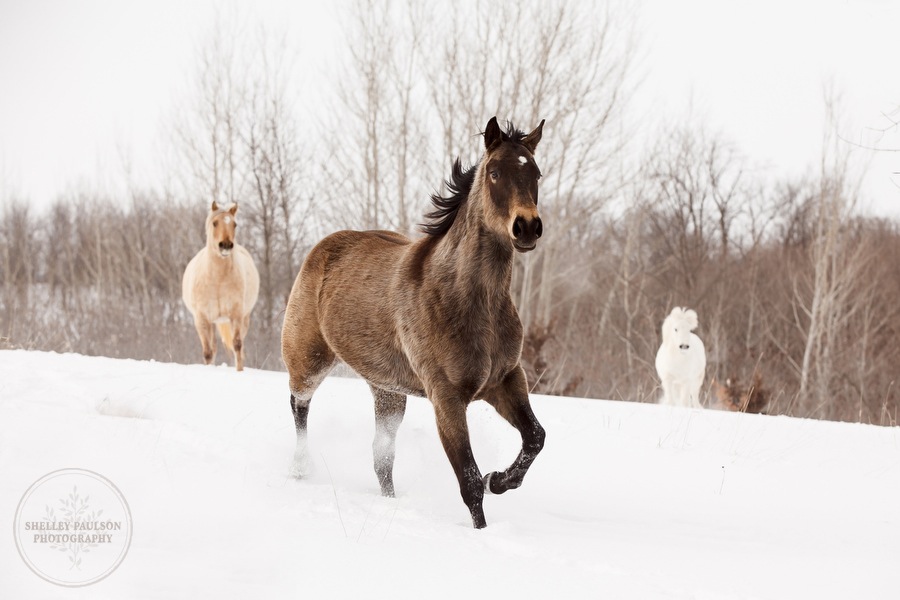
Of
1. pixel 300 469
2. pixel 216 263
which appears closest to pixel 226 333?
pixel 216 263

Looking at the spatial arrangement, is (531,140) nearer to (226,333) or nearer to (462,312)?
(462,312)

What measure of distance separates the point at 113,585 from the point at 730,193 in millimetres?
34362

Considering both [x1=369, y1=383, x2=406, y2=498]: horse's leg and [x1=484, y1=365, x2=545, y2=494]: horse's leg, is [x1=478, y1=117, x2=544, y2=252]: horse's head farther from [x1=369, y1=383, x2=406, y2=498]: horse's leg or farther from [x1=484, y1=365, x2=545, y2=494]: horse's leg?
[x1=369, y1=383, x2=406, y2=498]: horse's leg

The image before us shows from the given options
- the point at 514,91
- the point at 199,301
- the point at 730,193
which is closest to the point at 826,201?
the point at 514,91

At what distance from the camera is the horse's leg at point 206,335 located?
10.7 meters

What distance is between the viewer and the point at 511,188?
384 cm

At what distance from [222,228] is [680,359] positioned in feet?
22.5

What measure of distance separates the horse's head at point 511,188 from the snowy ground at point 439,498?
1527 millimetres

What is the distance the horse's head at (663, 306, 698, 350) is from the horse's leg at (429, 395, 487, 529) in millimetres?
7724

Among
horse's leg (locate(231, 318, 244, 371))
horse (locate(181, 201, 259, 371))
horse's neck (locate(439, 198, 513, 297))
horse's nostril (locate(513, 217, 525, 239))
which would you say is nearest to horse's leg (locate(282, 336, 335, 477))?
horse's neck (locate(439, 198, 513, 297))

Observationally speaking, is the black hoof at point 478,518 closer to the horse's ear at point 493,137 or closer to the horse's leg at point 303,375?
the horse's leg at point 303,375
